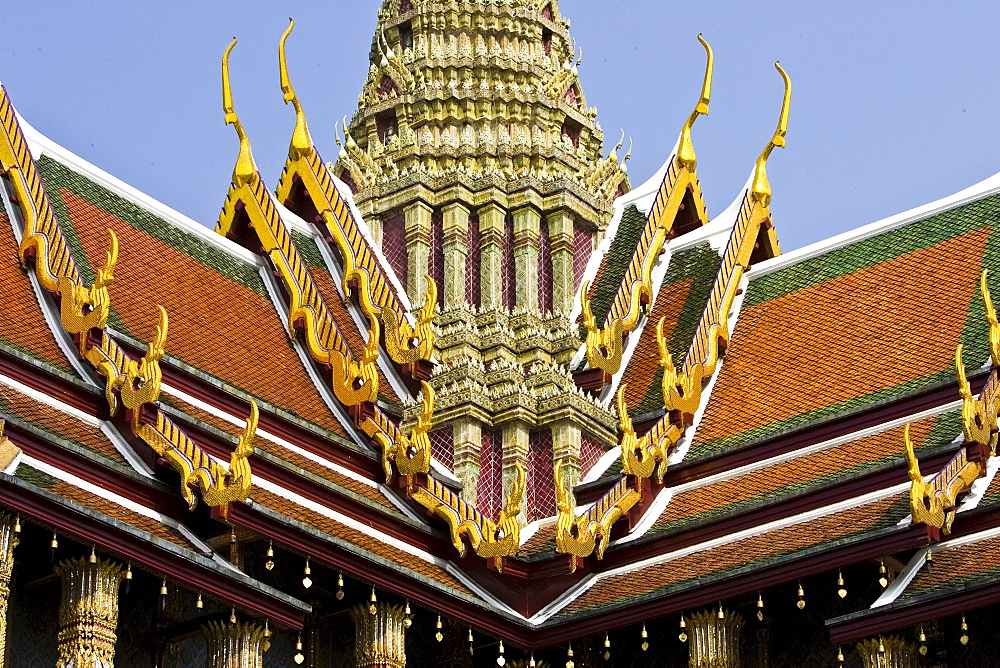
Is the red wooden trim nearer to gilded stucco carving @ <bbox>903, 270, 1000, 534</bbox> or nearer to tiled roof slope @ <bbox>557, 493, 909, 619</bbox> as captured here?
tiled roof slope @ <bbox>557, 493, 909, 619</bbox>

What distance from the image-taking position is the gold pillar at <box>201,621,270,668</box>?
1886cm

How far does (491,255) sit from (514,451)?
119 inches

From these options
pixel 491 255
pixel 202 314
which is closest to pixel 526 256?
pixel 491 255

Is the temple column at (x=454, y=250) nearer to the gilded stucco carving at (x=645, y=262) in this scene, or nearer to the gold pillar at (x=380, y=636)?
the gilded stucco carving at (x=645, y=262)

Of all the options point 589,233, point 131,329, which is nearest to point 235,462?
point 131,329

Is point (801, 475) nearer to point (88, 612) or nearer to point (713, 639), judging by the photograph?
point (713, 639)

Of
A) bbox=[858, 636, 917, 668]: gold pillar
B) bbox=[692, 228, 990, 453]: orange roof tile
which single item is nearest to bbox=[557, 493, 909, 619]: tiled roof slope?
bbox=[858, 636, 917, 668]: gold pillar

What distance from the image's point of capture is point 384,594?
20.2m

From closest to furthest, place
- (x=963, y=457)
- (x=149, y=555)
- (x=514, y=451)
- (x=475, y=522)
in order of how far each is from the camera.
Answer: (x=149, y=555) < (x=963, y=457) < (x=475, y=522) < (x=514, y=451)

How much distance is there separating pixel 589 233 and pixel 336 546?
802 centimetres

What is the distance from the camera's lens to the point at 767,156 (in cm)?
2611

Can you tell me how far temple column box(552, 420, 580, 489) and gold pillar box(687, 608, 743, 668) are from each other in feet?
11.0

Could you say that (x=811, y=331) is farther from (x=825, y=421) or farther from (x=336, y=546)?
(x=336, y=546)

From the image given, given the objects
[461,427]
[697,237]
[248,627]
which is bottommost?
[248,627]
